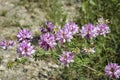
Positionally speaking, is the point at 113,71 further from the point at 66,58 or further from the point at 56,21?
the point at 56,21

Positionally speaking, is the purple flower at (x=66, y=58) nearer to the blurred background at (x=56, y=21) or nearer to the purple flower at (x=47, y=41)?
the purple flower at (x=47, y=41)

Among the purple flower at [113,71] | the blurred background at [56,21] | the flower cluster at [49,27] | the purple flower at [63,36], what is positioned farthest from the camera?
the blurred background at [56,21]

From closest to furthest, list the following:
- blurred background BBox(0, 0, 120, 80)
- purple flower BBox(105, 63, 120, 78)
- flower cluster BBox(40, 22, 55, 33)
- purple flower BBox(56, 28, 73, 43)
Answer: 1. purple flower BBox(105, 63, 120, 78)
2. purple flower BBox(56, 28, 73, 43)
3. flower cluster BBox(40, 22, 55, 33)
4. blurred background BBox(0, 0, 120, 80)

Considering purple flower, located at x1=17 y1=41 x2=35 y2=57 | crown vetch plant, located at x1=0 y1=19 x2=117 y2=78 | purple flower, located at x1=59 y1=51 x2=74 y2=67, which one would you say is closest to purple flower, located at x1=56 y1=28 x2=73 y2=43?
crown vetch plant, located at x1=0 y1=19 x2=117 y2=78

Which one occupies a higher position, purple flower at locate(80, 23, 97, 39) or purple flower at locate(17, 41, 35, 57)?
purple flower at locate(80, 23, 97, 39)

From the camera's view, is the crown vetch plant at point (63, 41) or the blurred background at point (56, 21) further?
the blurred background at point (56, 21)

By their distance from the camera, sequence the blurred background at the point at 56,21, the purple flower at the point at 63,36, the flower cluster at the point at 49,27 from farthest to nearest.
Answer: the blurred background at the point at 56,21 < the flower cluster at the point at 49,27 < the purple flower at the point at 63,36

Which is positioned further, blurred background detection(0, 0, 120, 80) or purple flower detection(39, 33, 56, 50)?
blurred background detection(0, 0, 120, 80)

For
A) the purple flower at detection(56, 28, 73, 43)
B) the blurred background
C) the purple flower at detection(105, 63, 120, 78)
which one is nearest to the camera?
the purple flower at detection(105, 63, 120, 78)

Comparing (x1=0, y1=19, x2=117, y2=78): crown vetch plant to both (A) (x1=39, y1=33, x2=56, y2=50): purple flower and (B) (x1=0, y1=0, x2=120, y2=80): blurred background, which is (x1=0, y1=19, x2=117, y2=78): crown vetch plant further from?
(B) (x1=0, y1=0, x2=120, y2=80): blurred background

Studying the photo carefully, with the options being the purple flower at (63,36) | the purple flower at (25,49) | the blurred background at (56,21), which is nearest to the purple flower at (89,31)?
the purple flower at (63,36)

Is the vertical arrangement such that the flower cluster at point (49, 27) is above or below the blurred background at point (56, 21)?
above

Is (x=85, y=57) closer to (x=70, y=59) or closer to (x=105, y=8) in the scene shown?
(x=70, y=59)
